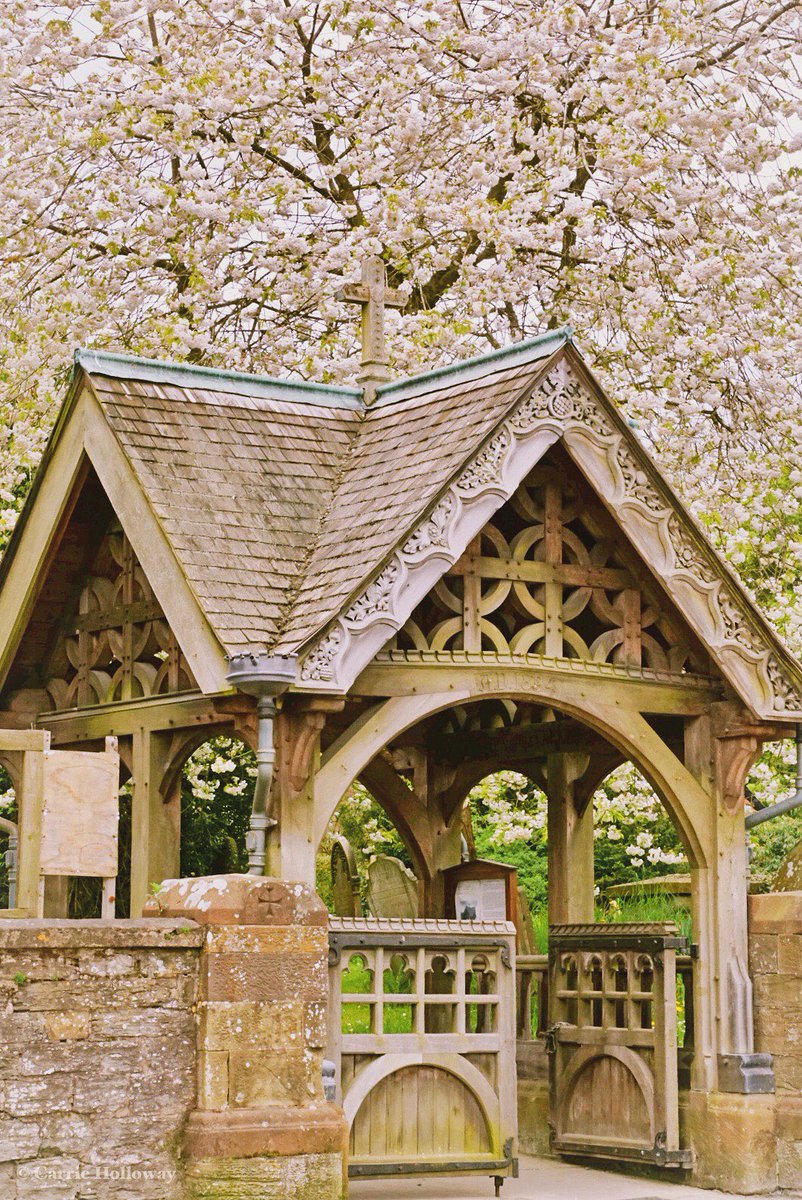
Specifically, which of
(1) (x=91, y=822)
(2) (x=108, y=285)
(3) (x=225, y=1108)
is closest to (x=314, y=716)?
(1) (x=91, y=822)

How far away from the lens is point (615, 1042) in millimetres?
11430

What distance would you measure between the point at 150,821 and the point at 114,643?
1299 millimetres

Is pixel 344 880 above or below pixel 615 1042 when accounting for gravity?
above

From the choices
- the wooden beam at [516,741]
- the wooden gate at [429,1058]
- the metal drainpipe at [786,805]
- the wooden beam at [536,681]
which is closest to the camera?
the wooden gate at [429,1058]

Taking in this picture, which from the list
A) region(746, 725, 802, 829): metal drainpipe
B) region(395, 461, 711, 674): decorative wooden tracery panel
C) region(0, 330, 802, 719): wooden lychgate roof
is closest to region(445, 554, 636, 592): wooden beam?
region(395, 461, 711, 674): decorative wooden tracery panel

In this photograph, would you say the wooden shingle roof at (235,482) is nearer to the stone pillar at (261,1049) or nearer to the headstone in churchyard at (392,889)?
the stone pillar at (261,1049)

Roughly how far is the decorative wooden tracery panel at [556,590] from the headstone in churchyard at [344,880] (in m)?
7.02

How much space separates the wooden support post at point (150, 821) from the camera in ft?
35.5

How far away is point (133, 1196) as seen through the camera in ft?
27.8

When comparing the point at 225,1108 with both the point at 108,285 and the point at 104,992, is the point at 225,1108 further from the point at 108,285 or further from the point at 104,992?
the point at 108,285

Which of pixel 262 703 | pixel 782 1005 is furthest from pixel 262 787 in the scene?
pixel 782 1005

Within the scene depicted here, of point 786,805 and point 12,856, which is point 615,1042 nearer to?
point 786,805

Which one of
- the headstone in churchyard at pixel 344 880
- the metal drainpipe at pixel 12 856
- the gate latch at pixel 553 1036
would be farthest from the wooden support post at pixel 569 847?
the headstone in churchyard at pixel 344 880

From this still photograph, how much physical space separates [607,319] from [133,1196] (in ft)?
35.6
